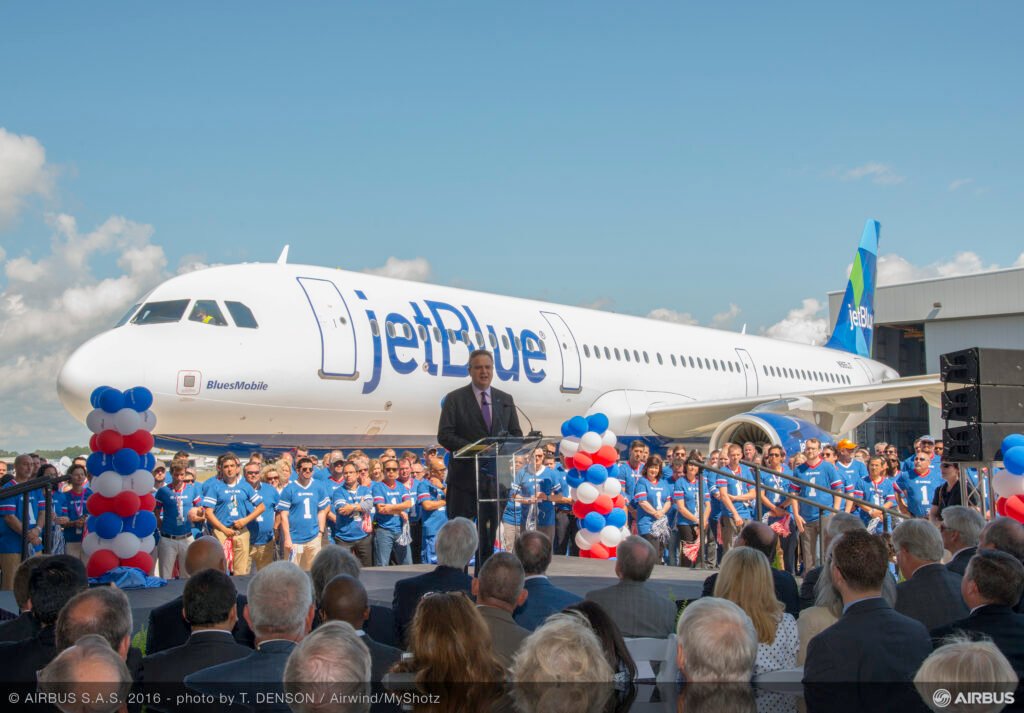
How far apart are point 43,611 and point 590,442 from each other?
264 inches

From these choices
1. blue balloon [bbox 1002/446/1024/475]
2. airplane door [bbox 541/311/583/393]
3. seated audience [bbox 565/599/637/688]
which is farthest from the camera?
airplane door [bbox 541/311/583/393]

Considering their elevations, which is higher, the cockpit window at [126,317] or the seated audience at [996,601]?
the cockpit window at [126,317]

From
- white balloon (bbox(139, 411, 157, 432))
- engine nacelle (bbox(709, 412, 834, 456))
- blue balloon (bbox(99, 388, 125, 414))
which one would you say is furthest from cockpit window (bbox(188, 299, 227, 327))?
engine nacelle (bbox(709, 412, 834, 456))

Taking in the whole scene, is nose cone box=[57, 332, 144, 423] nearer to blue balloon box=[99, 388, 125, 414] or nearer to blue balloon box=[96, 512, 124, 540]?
blue balloon box=[99, 388, 125, 414]

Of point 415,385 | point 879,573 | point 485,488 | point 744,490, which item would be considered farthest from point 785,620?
point 415,385

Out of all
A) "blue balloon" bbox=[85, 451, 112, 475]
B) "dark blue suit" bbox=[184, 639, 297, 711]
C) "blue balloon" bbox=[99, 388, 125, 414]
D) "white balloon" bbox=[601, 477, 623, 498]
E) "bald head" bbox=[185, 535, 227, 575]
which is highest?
"blue balloon" bbox=[99, 388, 125, 414]

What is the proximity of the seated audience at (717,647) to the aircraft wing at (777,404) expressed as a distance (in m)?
12.8

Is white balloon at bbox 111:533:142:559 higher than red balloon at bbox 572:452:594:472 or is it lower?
lower

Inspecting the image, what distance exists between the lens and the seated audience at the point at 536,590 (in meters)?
4.38

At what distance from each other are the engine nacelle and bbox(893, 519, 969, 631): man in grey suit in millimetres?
8923

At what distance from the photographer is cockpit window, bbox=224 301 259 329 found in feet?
35.3

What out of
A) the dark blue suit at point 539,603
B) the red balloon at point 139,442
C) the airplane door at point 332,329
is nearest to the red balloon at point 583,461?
the airplane door at point 332,329

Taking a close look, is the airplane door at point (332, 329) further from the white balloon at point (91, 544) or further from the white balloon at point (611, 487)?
the white balloon at point (91, 544)

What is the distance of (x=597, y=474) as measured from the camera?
9812 millimetres
